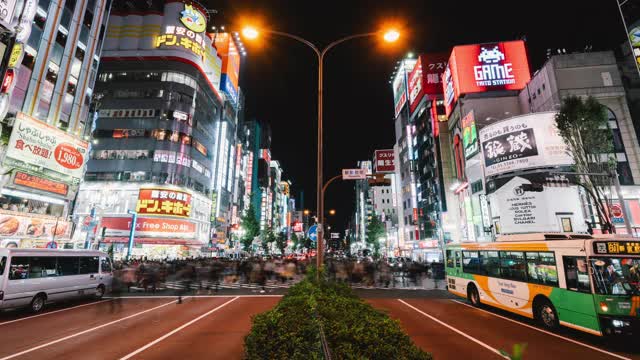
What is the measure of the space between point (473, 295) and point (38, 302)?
18891 mm

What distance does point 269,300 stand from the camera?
50.5 feet

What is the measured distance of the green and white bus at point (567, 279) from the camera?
25.7 feet

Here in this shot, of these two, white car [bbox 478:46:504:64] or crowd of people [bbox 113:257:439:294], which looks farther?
white car [bbox 478:46:504:64]

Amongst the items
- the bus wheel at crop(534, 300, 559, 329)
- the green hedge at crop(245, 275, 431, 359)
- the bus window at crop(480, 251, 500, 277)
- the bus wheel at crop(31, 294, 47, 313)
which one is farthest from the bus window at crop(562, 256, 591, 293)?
the bus wheel at crop(31, 294, 47, 313)

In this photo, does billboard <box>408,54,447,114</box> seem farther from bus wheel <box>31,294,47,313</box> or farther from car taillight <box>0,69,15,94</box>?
bus wheel <box>31,294,47,313</box>

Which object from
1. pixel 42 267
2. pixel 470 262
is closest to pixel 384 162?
pixel 470 262

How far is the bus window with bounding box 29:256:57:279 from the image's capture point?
11824 mm

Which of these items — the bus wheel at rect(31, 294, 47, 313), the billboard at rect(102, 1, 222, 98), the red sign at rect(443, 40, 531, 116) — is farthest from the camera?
the billboard at rect(102, 1, 222, 98)

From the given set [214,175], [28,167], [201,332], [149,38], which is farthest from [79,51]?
[201,332]

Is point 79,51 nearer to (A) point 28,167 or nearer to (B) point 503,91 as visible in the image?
(A) point 28,167

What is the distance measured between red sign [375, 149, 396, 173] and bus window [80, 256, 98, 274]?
1511cm

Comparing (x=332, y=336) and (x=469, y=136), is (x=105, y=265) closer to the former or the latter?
(x=332, y=336)

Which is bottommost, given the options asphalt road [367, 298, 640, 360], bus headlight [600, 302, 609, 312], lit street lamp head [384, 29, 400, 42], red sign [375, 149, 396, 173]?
asphalt road [367, 298, 640, 360]

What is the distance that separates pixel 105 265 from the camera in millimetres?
16203
